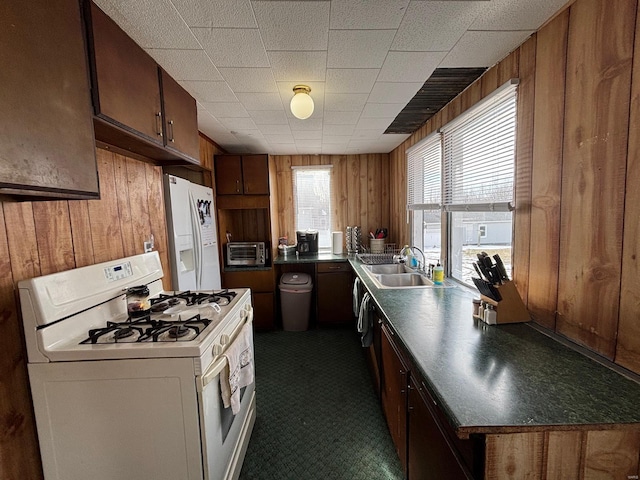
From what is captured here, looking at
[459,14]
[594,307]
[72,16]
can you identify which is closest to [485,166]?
[459,14]

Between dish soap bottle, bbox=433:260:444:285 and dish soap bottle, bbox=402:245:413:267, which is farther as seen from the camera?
dish soap bottle, bbox=402:245:413:267

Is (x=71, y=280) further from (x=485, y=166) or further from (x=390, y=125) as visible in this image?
(x=390, y=125)

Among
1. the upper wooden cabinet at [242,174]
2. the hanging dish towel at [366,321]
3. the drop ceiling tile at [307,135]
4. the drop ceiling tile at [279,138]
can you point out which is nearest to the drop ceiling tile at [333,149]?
the drop ceiling tile at [307,135]

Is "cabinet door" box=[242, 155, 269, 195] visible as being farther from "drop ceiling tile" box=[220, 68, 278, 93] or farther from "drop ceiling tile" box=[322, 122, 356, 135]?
"drop ceiling tile" box=[220, 68, 278, 93]

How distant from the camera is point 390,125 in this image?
9.13ft

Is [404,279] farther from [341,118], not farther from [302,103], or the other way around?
[302,103]

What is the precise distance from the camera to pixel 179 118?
5.98 feet

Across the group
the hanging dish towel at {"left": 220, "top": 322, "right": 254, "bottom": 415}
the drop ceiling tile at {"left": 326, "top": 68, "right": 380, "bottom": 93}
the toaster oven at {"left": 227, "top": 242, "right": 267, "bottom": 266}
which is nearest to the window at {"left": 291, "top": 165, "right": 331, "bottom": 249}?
the toaster oven at {"left": 227, "top": 242, "right": 267, "bottom": 266}

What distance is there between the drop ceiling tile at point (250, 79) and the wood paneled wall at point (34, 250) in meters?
0.83

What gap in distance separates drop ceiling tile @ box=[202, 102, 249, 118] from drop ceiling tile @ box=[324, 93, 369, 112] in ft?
2.26

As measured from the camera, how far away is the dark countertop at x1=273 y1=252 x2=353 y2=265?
3498 mm

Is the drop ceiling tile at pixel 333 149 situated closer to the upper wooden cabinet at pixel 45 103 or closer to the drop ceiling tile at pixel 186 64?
the drop ceiling tile at pixel 186 64

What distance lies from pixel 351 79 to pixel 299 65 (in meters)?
0.37

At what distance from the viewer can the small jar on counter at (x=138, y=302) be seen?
147 centimetres
